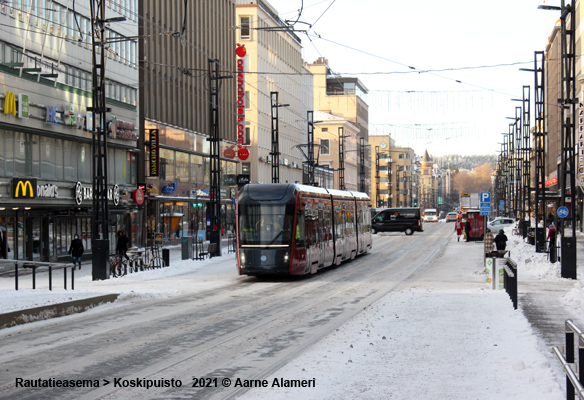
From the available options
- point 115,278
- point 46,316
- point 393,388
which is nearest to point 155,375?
point 393,388

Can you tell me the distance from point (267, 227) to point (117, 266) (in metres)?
→ 7.57

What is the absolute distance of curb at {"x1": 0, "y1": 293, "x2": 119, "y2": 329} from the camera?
48.5 feet

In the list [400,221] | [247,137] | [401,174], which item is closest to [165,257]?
[400,221]

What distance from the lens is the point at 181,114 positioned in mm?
59656

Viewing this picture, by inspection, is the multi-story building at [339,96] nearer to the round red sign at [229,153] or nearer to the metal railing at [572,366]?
the round red sign at [229,153]

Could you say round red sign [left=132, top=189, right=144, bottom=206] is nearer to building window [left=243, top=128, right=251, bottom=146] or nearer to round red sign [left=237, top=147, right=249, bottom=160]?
round red sign [left=237, top=147, right=249, bottom=160]

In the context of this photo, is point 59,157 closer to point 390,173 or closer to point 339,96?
point 339,96

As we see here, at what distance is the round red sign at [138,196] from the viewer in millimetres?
49094

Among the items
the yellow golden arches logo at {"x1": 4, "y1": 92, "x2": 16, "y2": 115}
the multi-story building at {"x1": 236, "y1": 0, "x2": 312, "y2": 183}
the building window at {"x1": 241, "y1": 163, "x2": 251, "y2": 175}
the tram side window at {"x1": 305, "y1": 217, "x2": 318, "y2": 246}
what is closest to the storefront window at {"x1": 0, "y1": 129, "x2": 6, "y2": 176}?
the yellow golden arches logo at {"x1": 4, "y1": 92, "x2": 16, "y2": 115}

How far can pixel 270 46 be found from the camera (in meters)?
87.8

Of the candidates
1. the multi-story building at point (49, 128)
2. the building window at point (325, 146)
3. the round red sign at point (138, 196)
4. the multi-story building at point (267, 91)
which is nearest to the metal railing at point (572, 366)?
the multi-story building at point (49, 128)

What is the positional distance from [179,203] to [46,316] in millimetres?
42823

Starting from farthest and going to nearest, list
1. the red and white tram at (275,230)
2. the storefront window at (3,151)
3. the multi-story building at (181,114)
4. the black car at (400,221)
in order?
1. the black car at (400,221)
2. the multi-story building at (181,114)
3. the storefront window at (3,151)
4. the red and white tram at (275,230)

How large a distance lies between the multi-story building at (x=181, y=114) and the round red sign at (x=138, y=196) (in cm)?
181
